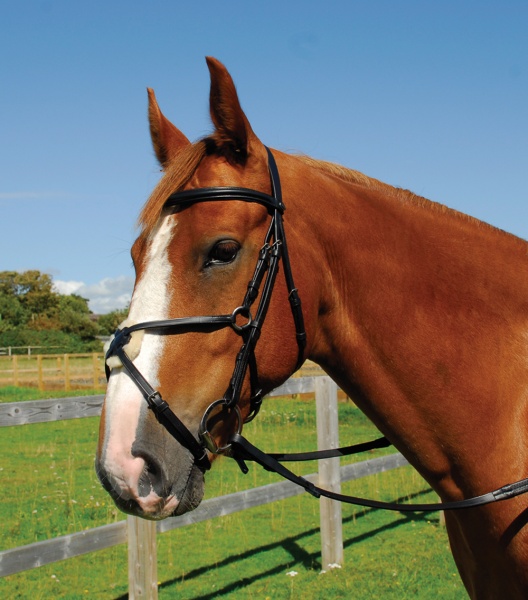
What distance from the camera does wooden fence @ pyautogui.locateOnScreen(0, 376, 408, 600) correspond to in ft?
12.8

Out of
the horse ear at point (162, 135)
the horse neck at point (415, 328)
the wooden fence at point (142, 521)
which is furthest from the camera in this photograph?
the wooden fence at point (142, 521)

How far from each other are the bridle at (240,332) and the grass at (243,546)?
221 cm

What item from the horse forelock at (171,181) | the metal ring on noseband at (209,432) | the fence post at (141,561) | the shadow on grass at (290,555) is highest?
the horse forelock at (171,181)

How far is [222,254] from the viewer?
80.0 inches

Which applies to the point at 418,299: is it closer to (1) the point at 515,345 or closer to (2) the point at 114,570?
(1) the point at 515,345

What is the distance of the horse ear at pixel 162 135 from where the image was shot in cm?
249

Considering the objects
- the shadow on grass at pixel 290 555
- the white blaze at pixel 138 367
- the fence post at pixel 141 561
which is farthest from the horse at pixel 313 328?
the shadow on grass at pixel 290 555

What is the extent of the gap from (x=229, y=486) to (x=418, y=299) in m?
6.42

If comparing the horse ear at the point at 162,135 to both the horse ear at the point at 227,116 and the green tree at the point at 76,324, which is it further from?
the green tree at the point at 76,324

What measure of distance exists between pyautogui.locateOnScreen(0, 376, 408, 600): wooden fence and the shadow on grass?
34 centimetres

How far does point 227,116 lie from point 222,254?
488mm

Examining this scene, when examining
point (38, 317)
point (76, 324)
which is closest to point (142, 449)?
point (76, 324)

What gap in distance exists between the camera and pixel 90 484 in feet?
28.9

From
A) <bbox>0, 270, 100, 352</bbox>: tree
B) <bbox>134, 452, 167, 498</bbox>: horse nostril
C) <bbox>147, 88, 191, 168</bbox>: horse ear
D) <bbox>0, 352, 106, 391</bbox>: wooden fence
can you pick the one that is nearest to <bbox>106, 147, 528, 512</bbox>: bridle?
<bbox>134, 452, 167, 498</bbox>: horse nostril
